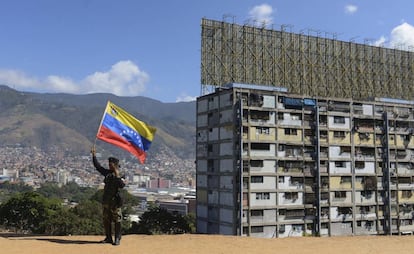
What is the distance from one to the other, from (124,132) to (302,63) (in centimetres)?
4460

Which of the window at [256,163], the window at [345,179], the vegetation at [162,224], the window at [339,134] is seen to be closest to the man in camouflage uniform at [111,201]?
the window at [256,163]

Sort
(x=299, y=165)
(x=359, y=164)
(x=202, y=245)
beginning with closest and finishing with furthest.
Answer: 1. (x=202, y=245)
2. (x=299, y=165)
3. (x=359, y=164)

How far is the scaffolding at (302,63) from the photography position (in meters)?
52.7

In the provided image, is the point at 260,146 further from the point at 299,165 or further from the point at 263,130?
the point at 299,165

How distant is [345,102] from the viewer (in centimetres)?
5400

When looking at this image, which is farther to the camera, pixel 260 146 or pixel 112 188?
pixel 260 146

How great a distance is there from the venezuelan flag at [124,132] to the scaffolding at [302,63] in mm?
36022

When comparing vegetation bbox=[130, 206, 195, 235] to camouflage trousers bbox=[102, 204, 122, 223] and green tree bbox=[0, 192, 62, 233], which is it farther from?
camouflage trousers bbox=[102, 204, 122, 223]

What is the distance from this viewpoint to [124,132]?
16234 millimetres

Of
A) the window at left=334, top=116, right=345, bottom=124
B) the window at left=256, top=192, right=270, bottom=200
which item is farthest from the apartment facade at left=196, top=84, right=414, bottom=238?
the window at left=256, top=192, right=270, bottom=200

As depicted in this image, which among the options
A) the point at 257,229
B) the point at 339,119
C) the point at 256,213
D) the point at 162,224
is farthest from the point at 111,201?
the point at 339,119

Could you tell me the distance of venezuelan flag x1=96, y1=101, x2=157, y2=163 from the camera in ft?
52.2

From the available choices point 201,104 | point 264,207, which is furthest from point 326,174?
point 201,104

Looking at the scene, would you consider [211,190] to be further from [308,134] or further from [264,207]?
[308,134]
